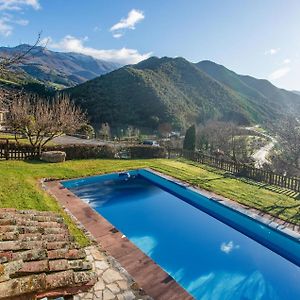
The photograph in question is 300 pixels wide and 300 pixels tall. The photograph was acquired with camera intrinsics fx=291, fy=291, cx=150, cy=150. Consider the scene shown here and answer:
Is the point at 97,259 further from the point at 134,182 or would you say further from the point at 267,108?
the point at 267,108

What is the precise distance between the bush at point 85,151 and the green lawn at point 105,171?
3.53 feet

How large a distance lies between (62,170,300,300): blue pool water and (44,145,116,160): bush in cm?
513

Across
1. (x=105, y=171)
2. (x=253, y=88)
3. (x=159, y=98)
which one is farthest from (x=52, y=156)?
(x=253, y=88)

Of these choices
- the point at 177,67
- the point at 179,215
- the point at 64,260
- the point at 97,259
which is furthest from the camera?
the point at 177,67

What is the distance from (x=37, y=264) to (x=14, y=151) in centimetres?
1864

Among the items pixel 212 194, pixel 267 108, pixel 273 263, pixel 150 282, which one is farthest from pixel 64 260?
pixel 267 108

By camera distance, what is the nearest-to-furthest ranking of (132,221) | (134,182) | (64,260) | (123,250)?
(64,260) → (123,250) → (132,221) → (134,182)

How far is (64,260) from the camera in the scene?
12.0ft

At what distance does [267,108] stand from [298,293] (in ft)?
365

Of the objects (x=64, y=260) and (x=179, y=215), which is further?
(x=179, y=215)

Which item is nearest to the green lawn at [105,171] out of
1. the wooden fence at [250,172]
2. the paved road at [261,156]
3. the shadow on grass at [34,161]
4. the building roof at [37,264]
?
the shadow on grass at [34,161]

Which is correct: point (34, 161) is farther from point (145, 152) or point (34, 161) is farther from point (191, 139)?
point (191, 139)

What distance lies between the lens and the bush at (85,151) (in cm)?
2181

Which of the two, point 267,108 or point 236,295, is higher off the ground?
point 267,108
